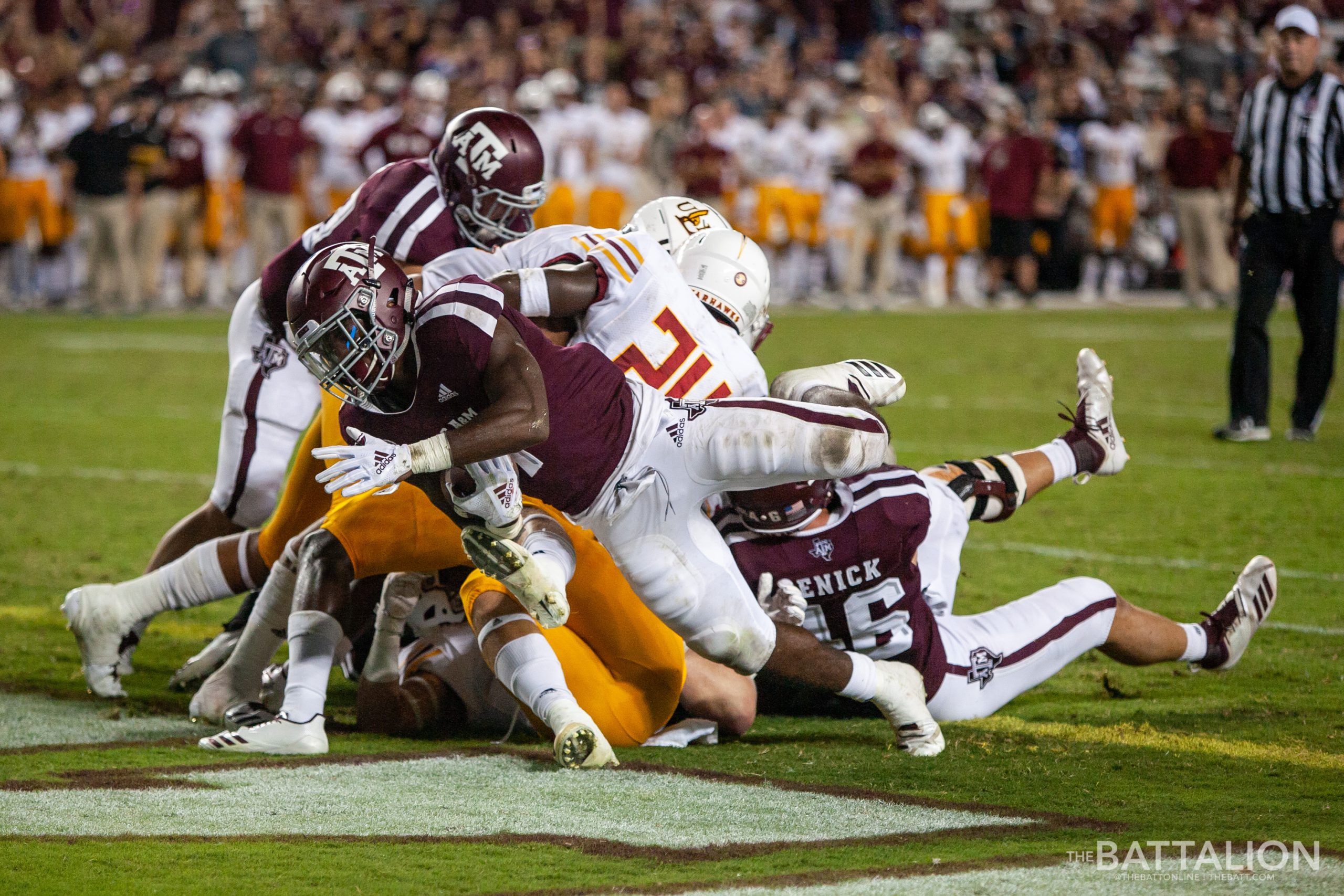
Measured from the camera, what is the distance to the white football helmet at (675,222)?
187 inches

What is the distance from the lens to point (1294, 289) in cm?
839

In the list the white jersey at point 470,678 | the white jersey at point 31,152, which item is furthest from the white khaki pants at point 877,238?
the white jersey at point 470,678

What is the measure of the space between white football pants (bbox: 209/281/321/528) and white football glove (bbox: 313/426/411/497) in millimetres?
1751

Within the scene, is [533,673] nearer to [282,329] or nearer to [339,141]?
[282,329]

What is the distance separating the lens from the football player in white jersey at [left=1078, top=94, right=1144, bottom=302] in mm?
17562

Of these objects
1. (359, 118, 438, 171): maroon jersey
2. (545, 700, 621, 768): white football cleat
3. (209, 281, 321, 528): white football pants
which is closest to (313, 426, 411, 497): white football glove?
(545, 700, 621, 768): white football cleat

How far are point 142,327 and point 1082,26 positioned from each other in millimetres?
11979

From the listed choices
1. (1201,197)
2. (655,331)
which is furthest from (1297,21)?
(1201,197)

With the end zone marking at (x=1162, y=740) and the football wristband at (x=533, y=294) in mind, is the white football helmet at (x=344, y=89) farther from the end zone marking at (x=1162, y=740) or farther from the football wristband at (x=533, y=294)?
the end zone marking at (x=1162, y=740)

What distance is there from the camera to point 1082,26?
20766 millimetres

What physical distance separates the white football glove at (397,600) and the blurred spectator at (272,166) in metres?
12.9

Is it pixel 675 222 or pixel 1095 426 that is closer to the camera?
pixel 675 222

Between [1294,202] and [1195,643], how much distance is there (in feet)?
15.2

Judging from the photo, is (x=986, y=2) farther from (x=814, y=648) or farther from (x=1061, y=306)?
(x=814, y=648)
